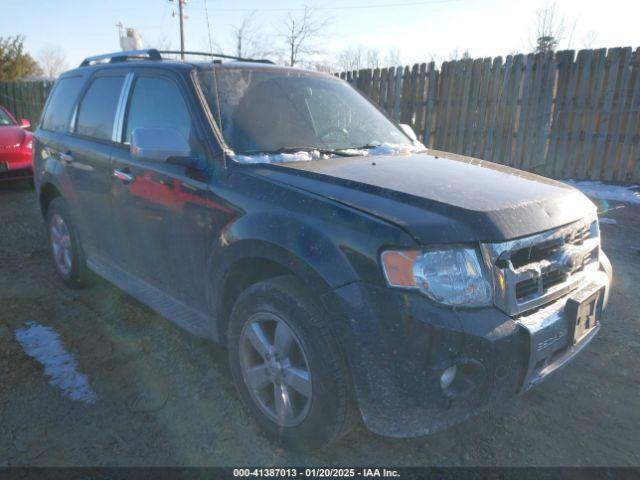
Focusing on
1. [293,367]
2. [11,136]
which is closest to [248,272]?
[293,367]

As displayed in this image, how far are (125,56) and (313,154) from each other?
6.44ft

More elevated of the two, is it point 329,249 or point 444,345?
point 329,249

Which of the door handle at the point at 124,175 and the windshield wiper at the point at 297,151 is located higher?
the windshield wiper at the point at 297,151

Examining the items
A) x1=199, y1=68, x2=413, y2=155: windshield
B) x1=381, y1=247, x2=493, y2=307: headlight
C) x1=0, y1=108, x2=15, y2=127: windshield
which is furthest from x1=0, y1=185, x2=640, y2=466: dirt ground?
x1=0, y1=108, x2=15, y2=127: windshield

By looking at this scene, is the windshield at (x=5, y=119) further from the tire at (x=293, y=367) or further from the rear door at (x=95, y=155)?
the tire at (x=293, y=367)

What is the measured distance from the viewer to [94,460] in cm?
226

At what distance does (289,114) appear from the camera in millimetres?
3029

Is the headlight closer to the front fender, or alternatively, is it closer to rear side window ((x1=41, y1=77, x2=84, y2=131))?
the front fender

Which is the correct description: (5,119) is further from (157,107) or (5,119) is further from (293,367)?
(293,367)

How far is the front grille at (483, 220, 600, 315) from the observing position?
1937 millimetres

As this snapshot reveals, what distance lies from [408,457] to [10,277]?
163 inches

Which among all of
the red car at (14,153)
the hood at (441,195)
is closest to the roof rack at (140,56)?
the hood at (441,195)

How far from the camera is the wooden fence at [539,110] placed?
795 centimetres

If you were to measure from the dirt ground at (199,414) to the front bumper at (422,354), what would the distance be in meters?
0.54
